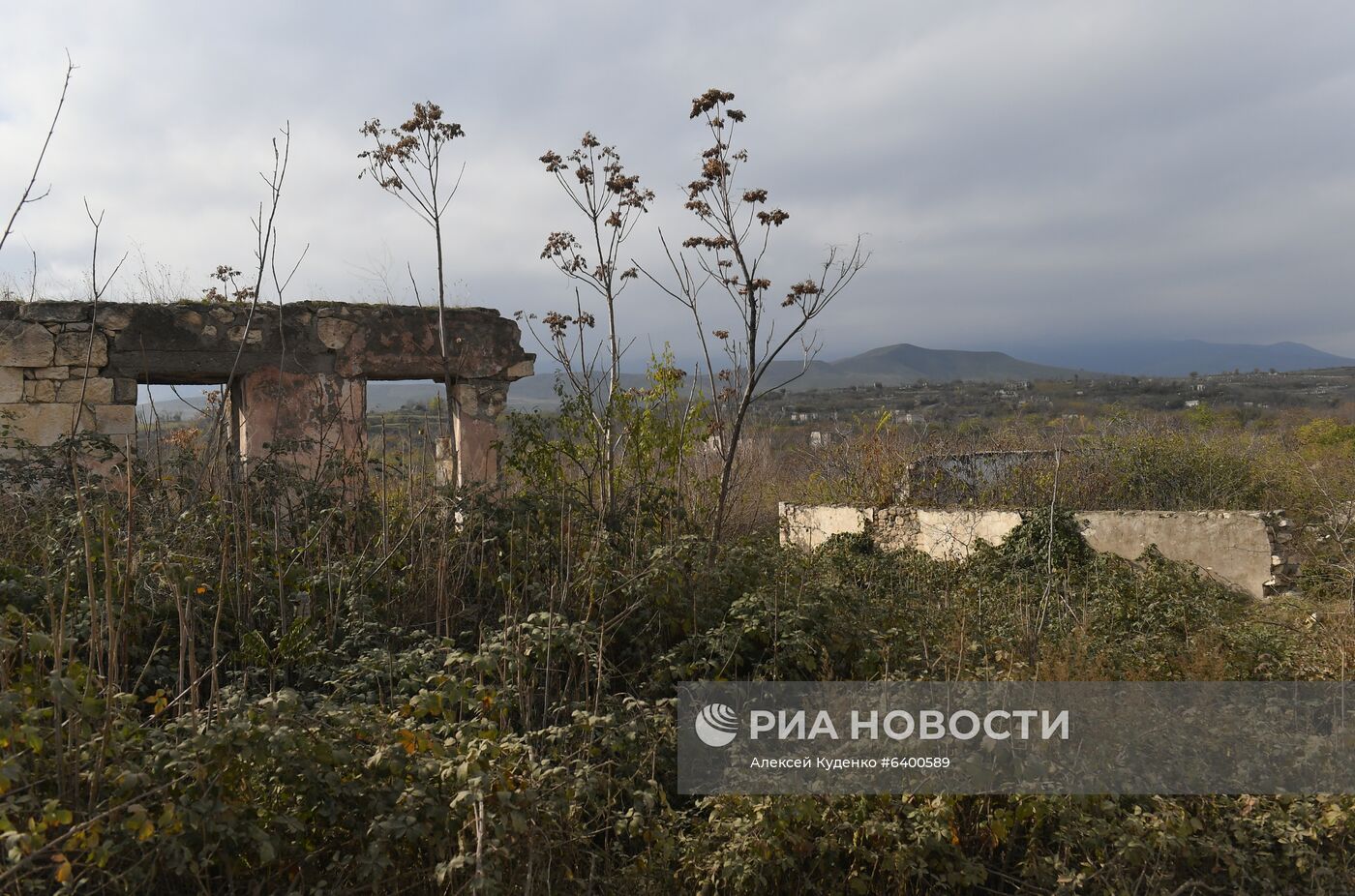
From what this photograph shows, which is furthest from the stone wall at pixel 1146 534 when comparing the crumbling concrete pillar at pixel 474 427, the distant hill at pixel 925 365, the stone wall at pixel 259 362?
the distant hill at pixel 925 365

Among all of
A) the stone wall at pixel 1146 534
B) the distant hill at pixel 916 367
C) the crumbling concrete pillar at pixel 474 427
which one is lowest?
the stone wall at pixel 1146 534

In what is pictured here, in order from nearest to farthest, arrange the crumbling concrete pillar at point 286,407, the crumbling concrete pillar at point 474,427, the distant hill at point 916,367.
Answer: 1. the crumbling concrete pillar at point 286,407
2. the crumbling concrete pillar at point 474,427
3. the distant hill at point 916,367

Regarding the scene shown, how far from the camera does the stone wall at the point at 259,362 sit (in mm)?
8195

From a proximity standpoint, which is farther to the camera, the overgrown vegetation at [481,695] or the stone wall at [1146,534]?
the stone wall at [1146,534]

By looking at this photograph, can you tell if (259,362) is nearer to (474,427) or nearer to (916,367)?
(474,427)

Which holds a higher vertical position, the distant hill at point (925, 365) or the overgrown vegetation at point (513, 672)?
the distant hill at point (925, 365)

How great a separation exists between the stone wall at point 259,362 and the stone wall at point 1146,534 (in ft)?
→ 12.0

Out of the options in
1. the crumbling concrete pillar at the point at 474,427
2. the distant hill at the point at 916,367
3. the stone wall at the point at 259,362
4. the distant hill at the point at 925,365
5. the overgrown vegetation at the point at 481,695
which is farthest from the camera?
the distant hill at the point at 925,365

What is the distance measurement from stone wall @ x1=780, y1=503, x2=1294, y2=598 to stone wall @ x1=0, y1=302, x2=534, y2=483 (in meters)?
3.66

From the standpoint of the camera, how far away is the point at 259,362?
8.77 metres

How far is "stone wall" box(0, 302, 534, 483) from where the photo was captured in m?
8.20

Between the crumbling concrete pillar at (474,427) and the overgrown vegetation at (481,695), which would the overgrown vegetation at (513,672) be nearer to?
the overgrown vegetation at (481,695)

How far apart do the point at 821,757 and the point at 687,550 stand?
147 cm

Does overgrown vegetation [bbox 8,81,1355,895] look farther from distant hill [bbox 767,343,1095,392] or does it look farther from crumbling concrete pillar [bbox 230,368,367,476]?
distant hill [bbox 767,343,1095,392]
